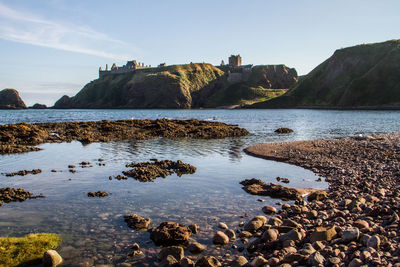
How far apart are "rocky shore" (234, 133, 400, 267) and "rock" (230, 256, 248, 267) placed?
9 centimetres

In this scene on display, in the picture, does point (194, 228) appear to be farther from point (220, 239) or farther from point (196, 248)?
point (196, 248)

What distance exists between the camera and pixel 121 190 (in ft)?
50.2

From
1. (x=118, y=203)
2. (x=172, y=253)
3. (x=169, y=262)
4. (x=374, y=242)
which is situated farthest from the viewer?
(x=118, y=203)

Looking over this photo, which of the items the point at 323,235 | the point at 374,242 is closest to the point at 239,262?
the point at 323,235

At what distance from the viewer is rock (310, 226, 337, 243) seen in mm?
8352

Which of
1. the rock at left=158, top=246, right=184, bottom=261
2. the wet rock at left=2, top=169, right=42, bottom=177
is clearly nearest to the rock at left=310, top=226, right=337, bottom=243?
the rock at left=158, top=246, right=184, bottom=261

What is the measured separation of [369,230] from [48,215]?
11135 millimetres

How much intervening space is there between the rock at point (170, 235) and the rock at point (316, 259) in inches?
154

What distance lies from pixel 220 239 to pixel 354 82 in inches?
6849

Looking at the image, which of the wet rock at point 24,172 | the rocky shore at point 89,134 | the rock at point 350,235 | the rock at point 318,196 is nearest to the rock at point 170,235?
the rock at point 350,235

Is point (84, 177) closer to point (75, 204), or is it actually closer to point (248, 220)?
point (75, 204)

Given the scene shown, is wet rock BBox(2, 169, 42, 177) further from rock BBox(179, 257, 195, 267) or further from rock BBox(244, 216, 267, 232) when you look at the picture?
rock BBox(179, 257, 195, 267)

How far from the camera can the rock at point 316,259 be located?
6.84 m

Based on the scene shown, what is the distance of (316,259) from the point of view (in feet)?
22.7
